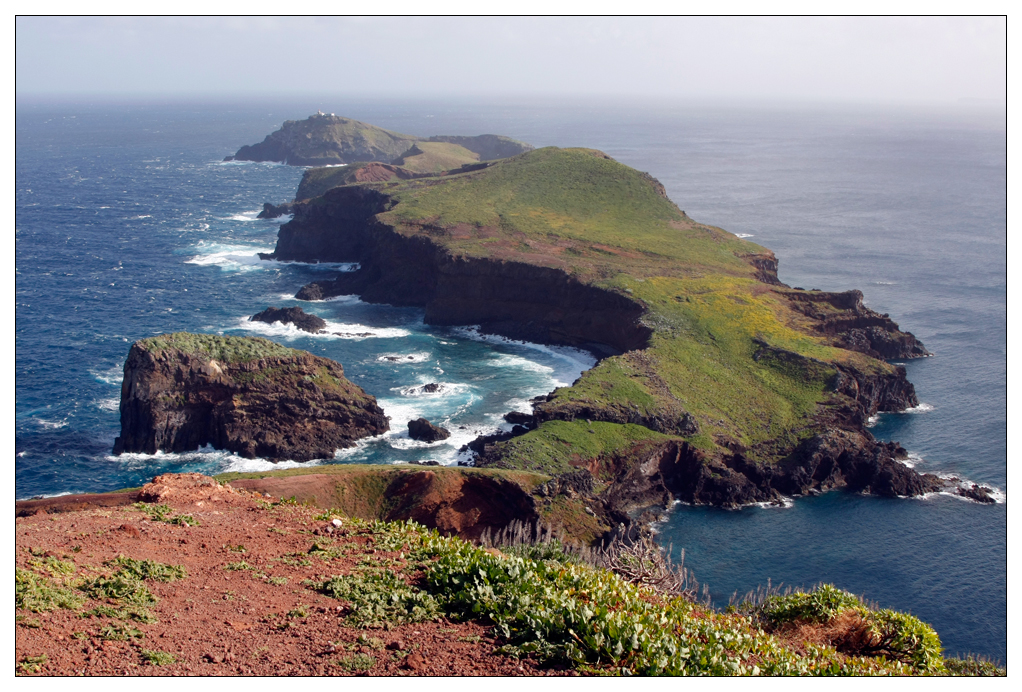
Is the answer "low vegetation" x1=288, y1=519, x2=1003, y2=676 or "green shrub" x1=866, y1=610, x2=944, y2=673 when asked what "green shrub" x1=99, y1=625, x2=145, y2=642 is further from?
"green shrub" x1=866, y1=610, x2=944, y2=673

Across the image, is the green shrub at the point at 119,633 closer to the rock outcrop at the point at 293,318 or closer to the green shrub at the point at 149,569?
the green shrub at the point at 149,569

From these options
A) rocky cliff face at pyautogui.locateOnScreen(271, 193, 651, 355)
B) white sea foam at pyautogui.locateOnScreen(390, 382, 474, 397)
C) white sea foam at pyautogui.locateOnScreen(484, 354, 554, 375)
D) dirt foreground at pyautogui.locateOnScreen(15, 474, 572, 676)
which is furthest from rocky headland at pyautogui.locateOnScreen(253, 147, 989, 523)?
dirt foreground at pyautogui.locateOnScreen(15, 474, 572, 676)

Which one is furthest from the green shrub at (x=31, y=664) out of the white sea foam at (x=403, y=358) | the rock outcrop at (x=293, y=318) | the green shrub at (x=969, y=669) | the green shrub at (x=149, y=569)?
the rock outcrop at (x=293, y=318)

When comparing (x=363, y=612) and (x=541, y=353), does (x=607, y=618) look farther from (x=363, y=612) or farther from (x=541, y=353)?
(x=541, y=353)

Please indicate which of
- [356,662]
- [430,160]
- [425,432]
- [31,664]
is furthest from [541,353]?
[430,160]

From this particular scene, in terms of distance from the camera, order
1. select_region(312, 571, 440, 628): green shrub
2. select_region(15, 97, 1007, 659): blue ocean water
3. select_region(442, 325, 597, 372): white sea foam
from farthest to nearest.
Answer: select_region(442, 325, 597, 372): white sea foam < select_region(15, 97, 1007, 659): blue ocean water < select_region(312, 571, 440, 628): green shrub
